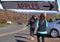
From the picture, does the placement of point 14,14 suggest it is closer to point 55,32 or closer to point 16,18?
point 16,18

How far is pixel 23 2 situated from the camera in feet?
287

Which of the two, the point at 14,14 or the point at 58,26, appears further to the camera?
the point at 14,14

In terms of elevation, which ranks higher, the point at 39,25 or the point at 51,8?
the point at 39,25

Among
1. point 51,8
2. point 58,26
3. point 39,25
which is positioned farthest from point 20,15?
point 39,25

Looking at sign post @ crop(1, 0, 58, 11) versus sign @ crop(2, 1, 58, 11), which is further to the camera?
sign @ crop(2, 1, 58, 11)

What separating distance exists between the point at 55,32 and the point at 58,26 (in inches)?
22.6

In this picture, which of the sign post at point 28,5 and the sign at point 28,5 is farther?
the sign at point 28,5

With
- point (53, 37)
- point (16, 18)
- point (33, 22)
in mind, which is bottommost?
point (16, 18)

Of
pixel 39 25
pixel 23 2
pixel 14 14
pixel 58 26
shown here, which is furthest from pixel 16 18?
pixel 39 25

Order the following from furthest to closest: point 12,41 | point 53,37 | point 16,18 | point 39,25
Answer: point 16,18, point 53,37, point 12,41, point 39,25

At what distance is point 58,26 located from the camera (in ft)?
78.1

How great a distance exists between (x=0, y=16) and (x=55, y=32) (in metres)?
47.8

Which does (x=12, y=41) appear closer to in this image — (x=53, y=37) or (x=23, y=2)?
(x=53, y=37)

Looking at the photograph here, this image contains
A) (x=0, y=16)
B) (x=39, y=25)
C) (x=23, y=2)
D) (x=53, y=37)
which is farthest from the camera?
(x=23, y=2)
